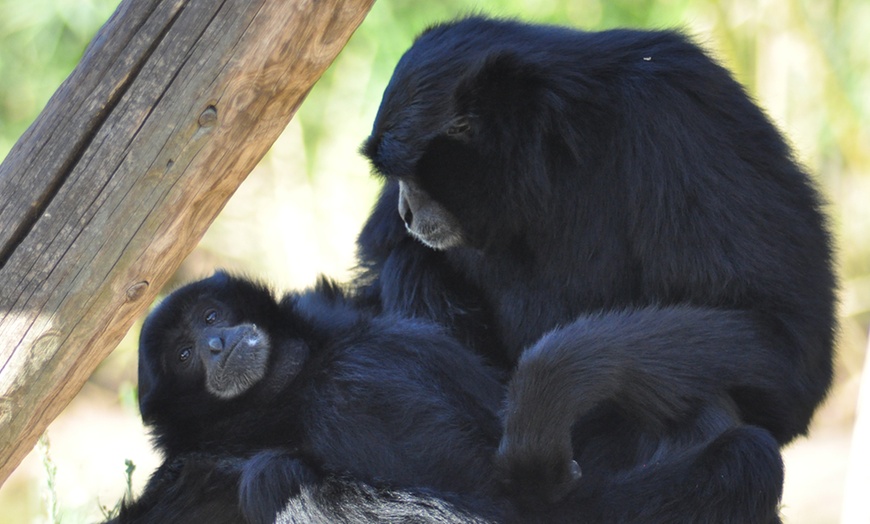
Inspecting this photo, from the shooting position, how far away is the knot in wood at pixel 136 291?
2.97 m

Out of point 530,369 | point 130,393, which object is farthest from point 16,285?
point 130,393

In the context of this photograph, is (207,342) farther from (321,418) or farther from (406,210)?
(406,210)

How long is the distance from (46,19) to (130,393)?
11.8 feet

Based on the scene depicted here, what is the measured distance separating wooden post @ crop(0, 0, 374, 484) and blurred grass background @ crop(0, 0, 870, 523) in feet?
14.7

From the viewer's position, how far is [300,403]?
11.9 ft

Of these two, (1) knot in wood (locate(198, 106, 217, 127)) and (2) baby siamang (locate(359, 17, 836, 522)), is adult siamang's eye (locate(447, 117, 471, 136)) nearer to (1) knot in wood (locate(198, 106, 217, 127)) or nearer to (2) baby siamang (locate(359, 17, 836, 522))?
(2) baby siamang (locate(359, 17, 836, 522))

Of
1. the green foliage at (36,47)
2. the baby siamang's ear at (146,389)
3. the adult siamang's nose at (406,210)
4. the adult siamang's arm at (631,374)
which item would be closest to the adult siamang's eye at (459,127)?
the adult siamang's nose at (406,210)

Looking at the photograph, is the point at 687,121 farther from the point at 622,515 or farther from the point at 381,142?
the point at 622,515

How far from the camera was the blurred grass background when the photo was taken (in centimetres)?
834

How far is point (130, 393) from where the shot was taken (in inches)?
276

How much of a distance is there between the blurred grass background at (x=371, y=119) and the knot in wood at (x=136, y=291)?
4.48m

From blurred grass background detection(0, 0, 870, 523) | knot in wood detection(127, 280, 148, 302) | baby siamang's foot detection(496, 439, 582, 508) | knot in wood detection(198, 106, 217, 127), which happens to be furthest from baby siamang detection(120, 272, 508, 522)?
blurred grass background detection(0, 0, 870, 523)

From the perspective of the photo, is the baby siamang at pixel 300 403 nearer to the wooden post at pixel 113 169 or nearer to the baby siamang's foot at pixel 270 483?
the baby siamang's foot at pixel 270 483

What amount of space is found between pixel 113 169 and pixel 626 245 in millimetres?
1745
